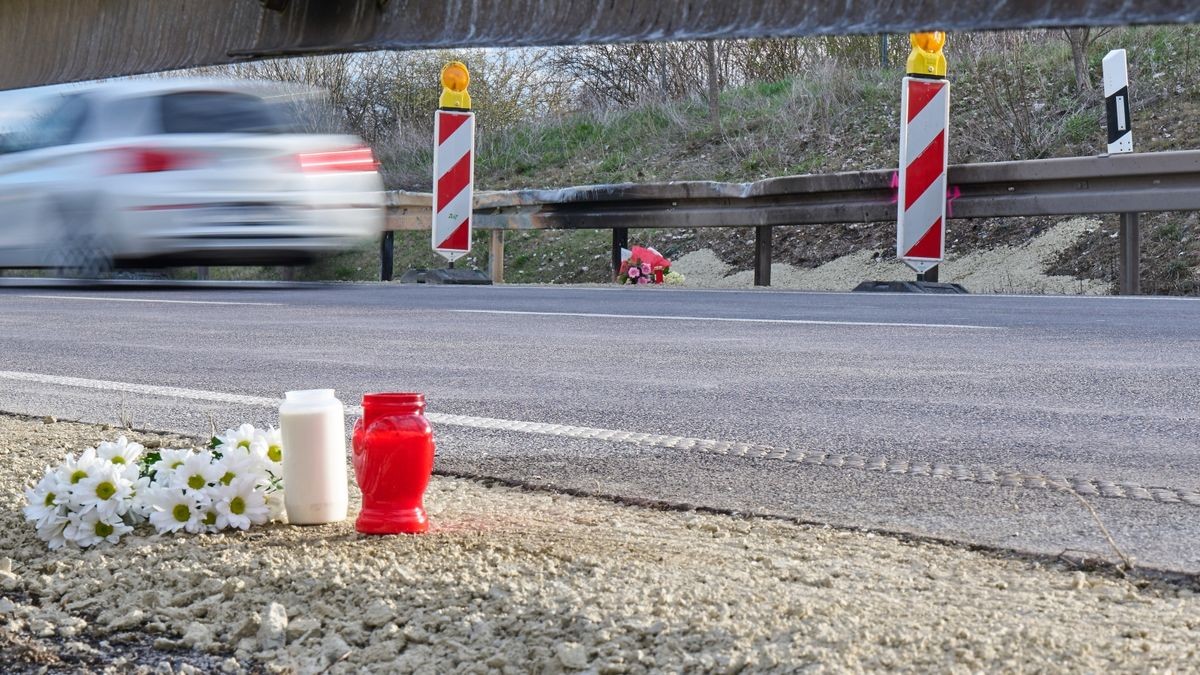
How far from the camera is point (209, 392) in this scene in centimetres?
445

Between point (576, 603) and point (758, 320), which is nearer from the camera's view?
point (576, 603)

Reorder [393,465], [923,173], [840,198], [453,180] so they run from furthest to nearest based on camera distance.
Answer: [453,180] < [840,198] < [923,173] < [393,465]

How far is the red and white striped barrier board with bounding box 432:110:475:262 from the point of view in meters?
13.0

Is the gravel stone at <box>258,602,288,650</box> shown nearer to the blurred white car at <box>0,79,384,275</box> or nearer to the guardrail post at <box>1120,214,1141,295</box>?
the blurred white car at <box>0,79,384,275</box>

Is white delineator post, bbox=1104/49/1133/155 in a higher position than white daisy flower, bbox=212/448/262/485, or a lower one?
higher

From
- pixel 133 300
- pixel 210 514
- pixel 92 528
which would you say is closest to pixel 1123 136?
pixel 133 300

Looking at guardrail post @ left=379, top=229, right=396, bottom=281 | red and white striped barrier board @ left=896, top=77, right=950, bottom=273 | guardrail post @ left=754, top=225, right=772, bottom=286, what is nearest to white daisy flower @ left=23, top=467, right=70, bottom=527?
red and white striped barrier board @ left=896, top=77, right=950, bottom=273

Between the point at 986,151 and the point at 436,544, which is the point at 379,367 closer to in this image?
the point at 436,544

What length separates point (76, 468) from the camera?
2.60 metres

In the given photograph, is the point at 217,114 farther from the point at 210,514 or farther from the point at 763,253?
the point at 210,514

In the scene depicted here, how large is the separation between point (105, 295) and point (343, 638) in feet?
26.2

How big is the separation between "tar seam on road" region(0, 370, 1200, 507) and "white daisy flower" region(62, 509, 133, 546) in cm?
128

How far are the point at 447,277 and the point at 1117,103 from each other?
5.40 metres

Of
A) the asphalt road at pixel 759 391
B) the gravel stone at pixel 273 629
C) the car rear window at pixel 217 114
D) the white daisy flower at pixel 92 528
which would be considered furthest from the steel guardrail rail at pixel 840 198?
the gravel stone at pixel 273 629
